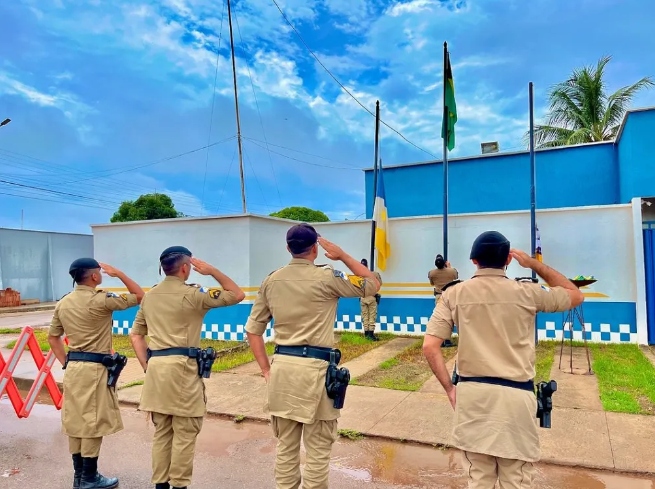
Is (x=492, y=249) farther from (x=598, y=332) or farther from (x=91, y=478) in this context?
(x=598, y=332)

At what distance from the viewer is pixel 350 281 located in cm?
303

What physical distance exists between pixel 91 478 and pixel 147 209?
1027 inches

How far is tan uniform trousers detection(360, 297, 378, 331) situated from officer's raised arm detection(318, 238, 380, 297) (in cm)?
697

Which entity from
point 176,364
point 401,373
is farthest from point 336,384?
point 401,373

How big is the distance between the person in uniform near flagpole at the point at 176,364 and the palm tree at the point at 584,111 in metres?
20.0

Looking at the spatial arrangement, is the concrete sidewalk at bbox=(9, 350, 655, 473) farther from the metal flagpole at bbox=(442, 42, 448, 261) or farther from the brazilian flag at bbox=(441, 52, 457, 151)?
the brazilian flag at bbox=(441, 52, 457, 151)

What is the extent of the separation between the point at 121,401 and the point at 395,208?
1029cm

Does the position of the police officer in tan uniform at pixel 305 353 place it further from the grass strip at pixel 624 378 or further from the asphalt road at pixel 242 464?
the grass strip at pixel 624 378

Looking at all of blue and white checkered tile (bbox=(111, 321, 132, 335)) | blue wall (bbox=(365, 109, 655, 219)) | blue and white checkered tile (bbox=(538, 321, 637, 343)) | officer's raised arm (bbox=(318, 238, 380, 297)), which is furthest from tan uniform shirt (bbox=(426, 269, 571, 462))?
blue and white checkered tile (bbox=(111, 321, 132, 335))

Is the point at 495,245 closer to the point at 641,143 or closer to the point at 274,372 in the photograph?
the point at 274,372

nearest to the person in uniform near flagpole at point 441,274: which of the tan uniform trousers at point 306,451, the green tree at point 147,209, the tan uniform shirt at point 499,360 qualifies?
the tan uniform trousers at point 306,451

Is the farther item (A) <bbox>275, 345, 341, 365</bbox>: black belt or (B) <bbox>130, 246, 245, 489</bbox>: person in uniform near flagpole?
(B) <bbox>130, 246, 245, 489</bbox>: person in uniform near flagpole

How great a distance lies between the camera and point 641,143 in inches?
376

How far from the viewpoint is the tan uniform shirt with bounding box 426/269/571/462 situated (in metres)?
2.38
